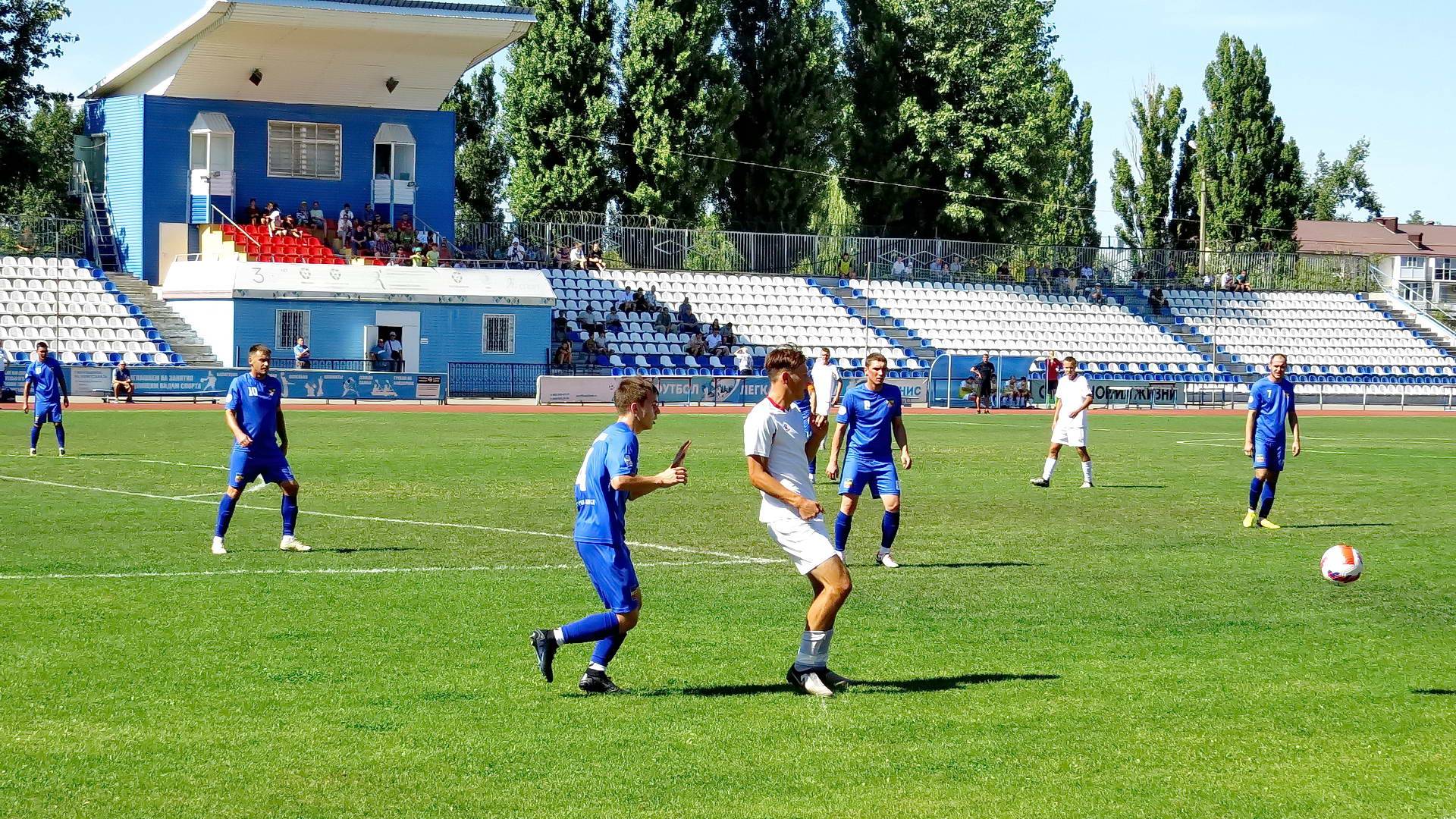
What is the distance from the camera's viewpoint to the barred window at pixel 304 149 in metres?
57.0

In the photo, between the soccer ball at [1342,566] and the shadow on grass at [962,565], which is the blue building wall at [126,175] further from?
the soccer ball at [1342,566]

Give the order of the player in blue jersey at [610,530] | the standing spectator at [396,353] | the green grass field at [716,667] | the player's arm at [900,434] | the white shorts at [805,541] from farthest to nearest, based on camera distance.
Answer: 1. the standing spectator at [396,353]
2. the player's arm at [900,434]
3. the white shorts at [805,541]
4. the player in blue jersey at [610,530]
5. the green grass field at [716,667]

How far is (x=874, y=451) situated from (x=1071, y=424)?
9.35m

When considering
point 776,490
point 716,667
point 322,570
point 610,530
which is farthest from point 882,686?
point 322,570

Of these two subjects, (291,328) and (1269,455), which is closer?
(1269,455)

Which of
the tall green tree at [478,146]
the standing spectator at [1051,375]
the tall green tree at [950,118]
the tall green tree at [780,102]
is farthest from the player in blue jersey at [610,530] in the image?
the tall green tree at [478,146]

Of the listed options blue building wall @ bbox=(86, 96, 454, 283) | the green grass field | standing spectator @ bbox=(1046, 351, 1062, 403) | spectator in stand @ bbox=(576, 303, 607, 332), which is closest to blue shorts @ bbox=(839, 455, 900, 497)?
the green grass field

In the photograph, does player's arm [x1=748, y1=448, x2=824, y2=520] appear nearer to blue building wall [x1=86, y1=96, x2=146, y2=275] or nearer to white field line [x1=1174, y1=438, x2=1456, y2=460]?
white field line [x1=1174, y1=438, x2=1456, y2=460]

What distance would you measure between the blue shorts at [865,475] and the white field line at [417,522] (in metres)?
0.95

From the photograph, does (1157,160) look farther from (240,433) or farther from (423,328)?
(240,433)

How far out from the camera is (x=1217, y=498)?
2184 cm

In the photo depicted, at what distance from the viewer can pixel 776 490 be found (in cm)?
902

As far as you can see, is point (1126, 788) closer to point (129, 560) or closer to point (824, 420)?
point (824, 420)

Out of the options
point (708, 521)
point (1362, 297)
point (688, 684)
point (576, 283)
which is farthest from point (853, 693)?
point (1362, 297)
